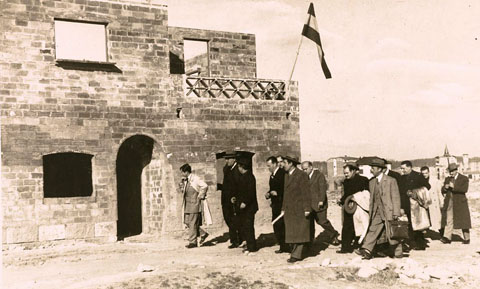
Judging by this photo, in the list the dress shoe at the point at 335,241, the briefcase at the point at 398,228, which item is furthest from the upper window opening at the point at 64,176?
the briefcase at the point at 398,228

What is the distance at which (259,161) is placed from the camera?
18.9 m

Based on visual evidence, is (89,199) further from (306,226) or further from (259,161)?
(306,226)

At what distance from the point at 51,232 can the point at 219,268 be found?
6.33 meters

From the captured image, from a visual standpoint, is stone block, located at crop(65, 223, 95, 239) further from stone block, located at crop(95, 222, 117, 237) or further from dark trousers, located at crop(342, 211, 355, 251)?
dark trousers, located at crop(342, 211, 355, 251)

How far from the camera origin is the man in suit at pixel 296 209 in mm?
11367

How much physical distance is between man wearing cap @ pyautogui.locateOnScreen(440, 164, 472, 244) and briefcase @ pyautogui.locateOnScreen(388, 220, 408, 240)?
3.46m

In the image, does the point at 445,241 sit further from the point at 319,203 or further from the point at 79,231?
the point at 79,231

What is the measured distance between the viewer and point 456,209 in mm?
14102

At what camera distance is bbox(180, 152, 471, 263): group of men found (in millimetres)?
11359

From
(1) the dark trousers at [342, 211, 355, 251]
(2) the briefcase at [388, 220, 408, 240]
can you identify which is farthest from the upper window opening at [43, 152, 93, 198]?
(2) the briefcase at [388, 220, 408, 240]

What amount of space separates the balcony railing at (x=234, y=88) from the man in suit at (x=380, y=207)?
7.79m

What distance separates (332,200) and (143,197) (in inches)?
476

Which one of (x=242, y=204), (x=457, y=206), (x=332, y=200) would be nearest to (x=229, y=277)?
(x=242, y=204)

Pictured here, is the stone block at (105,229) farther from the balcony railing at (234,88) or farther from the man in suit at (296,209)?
the man in suit at (296,209)
